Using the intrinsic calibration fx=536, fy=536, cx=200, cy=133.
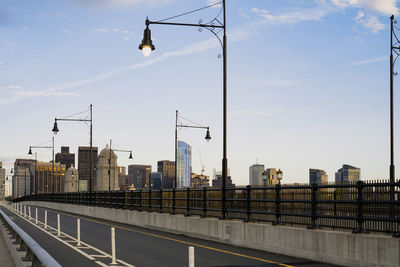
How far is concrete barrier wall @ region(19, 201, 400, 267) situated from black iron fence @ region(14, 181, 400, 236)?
14.9 inches

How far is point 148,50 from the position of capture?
19578 mm

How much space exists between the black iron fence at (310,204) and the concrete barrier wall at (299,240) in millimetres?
380

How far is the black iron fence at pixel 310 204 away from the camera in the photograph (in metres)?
12.9

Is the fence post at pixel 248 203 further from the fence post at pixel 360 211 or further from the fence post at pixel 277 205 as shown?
the fence post at pixel 360 211

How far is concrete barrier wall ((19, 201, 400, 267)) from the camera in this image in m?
12.2

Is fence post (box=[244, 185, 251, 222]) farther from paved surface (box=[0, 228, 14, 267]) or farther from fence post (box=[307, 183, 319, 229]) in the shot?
paved surface (box=[0, 228, 14, 267])

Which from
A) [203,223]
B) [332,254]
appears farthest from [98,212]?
[332,254]

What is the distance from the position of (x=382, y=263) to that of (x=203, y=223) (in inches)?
404

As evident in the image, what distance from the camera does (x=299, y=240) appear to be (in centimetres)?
1512

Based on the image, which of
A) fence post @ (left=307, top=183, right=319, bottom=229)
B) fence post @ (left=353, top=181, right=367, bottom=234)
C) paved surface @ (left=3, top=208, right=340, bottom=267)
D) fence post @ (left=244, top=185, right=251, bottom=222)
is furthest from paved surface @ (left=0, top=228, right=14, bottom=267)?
fence post @ (left=353, top=181, right=367, bottom=234)

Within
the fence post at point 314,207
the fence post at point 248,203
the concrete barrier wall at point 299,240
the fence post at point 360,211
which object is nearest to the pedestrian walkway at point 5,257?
the concrete barrier wall at point 299,240

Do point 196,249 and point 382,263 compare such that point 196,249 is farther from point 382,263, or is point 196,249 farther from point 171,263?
point 382,263

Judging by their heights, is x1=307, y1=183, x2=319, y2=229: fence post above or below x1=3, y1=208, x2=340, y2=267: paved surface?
above

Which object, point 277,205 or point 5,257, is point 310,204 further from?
point 5,257
